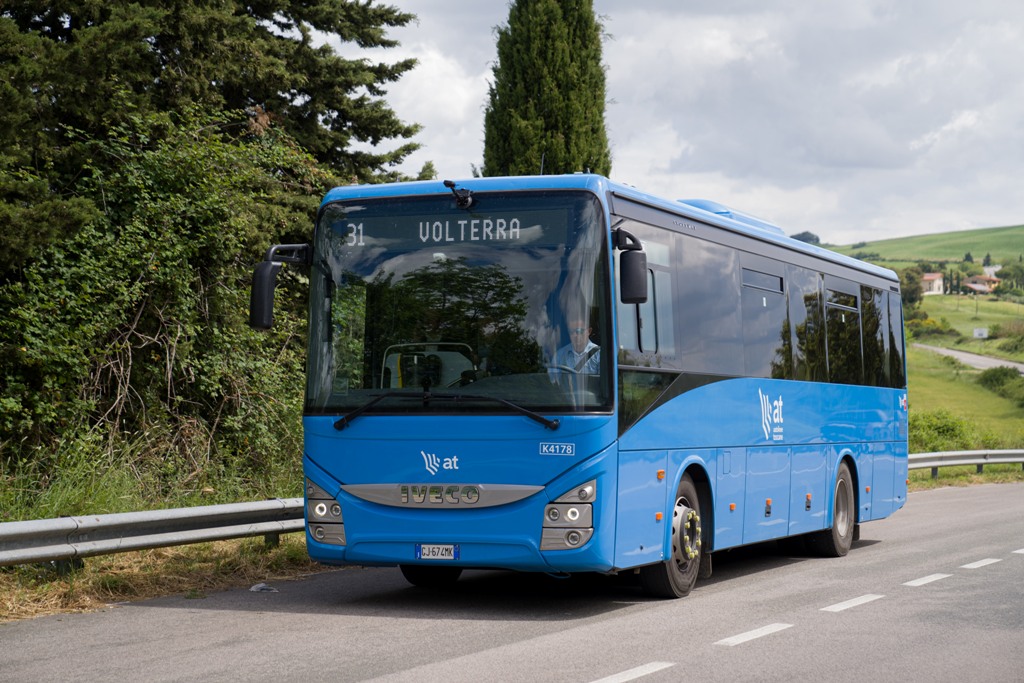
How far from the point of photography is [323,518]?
1042 cm

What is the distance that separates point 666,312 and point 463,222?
197cm

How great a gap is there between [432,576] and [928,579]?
4.55 meters

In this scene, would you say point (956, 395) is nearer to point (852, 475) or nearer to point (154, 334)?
point (852, 475)

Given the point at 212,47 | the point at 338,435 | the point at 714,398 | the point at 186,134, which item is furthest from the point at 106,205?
the point at 714,398

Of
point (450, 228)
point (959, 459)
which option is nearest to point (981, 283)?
point (959, 459)

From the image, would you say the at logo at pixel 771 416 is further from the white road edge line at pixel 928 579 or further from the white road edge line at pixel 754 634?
the white road edge line at pixel 754 634

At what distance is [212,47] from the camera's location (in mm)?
18688

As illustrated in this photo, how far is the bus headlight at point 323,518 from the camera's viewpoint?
1033 centimetres

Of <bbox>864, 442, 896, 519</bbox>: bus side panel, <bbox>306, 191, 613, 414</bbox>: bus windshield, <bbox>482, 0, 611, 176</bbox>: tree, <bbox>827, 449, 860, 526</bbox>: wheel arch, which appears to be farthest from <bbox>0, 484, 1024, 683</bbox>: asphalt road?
<bbox>482, 0, 611, 176</bbox>: tree

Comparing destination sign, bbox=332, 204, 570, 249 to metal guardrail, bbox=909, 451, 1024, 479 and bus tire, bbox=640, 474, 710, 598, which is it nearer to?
bus tire, bbox=640, 474, 710, 598

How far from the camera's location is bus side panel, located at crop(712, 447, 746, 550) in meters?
11.9

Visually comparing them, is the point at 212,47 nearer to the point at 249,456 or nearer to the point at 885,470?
the point at 249,456

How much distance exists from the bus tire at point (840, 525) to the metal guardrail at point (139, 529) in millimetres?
6043

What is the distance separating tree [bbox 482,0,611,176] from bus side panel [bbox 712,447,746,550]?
13.7 meters
